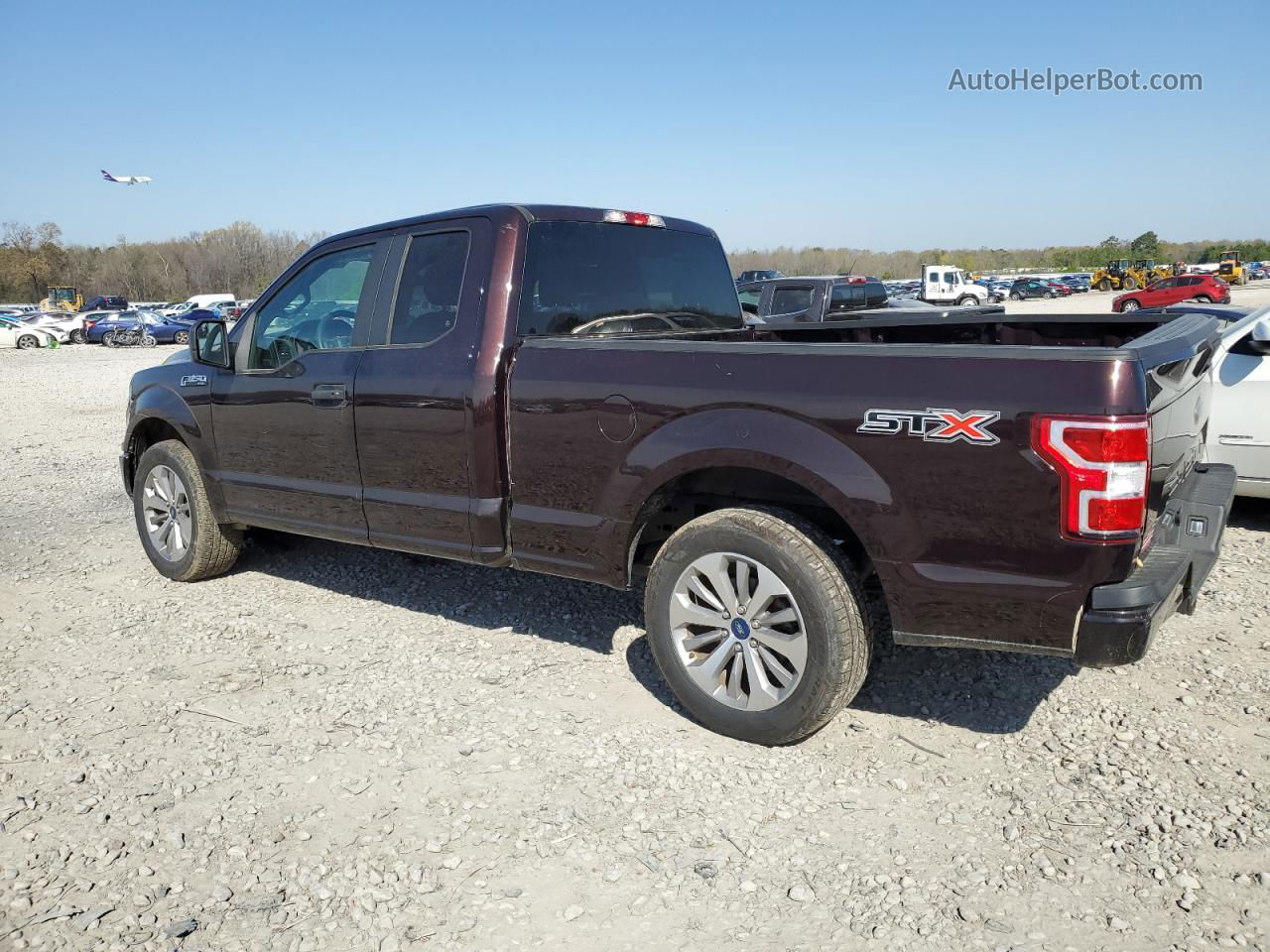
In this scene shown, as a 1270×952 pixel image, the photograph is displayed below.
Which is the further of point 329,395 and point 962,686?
point 329,395

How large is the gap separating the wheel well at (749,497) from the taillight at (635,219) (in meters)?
1.56

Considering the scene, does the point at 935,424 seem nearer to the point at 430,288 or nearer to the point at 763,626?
the point at 763,626

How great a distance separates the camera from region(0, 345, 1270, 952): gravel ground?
106 inches

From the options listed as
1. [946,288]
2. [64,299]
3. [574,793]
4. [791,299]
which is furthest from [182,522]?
[64,299]

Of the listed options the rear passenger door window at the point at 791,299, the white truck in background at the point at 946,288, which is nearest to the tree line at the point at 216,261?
the white truck in background at the point at 946,288

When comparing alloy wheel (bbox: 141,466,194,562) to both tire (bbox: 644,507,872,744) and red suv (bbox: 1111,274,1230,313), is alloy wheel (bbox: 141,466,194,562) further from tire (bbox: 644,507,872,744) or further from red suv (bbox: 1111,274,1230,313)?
red suv (bbox: 1111,274,1230,313)

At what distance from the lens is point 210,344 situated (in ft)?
17.7

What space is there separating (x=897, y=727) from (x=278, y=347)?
356 centimetres

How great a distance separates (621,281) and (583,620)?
1736mm

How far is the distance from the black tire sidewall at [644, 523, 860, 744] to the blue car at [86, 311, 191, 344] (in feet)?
124

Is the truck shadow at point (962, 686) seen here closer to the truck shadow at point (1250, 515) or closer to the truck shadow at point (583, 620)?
the truck shadow at point (583, 620)

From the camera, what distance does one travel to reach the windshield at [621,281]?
4.36m

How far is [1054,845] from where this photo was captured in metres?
2.99

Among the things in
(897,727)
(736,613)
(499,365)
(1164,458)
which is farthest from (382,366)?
(1164,458)
